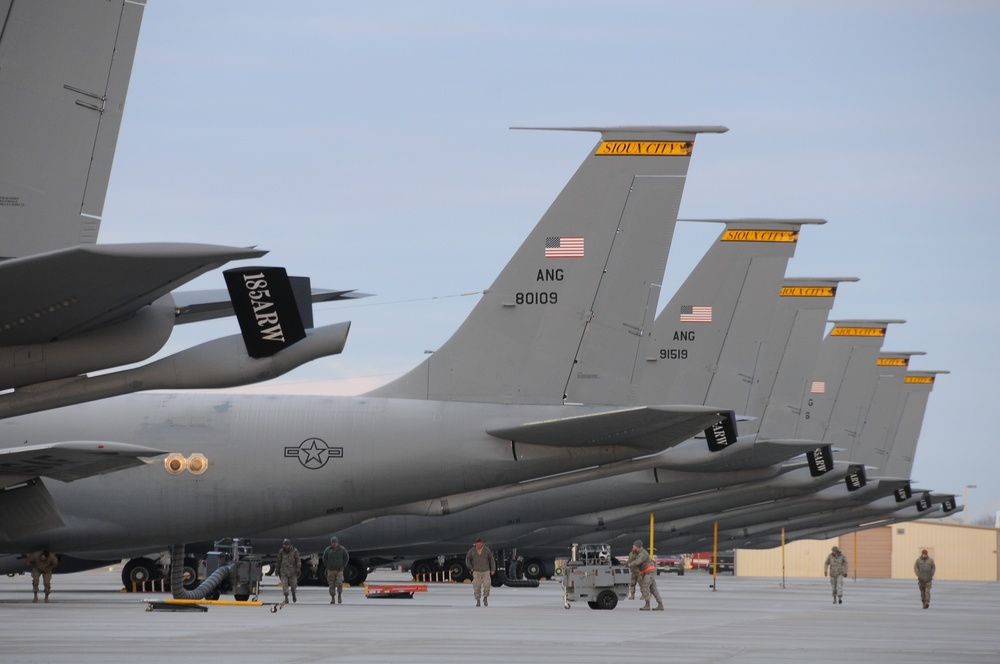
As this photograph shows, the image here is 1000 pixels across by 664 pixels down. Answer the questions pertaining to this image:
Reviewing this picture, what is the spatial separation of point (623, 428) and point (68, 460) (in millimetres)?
7983

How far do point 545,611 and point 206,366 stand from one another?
663 inches

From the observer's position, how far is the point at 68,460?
18.6 meters

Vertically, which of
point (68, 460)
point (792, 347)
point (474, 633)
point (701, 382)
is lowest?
point (474, 633)

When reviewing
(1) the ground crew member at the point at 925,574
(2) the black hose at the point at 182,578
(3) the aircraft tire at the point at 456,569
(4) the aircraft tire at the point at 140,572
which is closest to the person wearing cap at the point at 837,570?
(1) the ground crew member at the point at 925,574

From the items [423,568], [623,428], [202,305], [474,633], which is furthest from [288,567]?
[423,568]

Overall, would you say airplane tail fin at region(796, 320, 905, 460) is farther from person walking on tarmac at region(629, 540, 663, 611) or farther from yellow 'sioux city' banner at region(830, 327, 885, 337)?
person walking on tarmac at region(629, 540, 663, 611)

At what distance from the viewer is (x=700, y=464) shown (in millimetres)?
Result: 31734

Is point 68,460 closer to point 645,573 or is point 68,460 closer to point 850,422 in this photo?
point 645,573

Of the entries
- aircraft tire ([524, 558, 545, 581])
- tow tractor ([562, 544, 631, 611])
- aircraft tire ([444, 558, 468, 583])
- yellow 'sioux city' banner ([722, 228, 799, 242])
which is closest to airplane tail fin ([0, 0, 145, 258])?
tow tractor ([562, 544, 631, 611])

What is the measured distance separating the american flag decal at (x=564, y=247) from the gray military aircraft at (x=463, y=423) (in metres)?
0.02

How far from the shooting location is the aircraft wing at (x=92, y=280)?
7703mm

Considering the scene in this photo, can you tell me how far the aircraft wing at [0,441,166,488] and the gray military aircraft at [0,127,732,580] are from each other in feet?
0.57

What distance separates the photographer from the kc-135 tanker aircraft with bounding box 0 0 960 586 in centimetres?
1006

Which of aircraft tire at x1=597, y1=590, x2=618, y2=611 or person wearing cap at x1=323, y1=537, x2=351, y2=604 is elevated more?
person wearing cap at x1=323, y1=537, x2=351, y2=604
